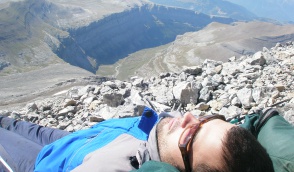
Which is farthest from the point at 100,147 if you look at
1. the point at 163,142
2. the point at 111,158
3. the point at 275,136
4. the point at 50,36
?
the point at 50,36

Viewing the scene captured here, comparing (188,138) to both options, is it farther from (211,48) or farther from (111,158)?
(211,48)

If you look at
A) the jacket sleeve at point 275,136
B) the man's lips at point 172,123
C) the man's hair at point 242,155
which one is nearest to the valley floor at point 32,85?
the man's lips at point 172,123

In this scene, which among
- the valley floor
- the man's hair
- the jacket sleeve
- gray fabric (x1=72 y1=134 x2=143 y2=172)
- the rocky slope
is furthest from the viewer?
the valley floor

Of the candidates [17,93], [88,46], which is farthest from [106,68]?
[17,93]

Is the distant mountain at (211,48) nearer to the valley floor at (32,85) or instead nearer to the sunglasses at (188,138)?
the valley floor at (32,85)

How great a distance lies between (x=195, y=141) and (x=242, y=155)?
0.60m

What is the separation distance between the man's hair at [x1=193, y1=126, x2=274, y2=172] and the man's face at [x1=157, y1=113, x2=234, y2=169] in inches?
2.9

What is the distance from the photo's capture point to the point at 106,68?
162000 mm

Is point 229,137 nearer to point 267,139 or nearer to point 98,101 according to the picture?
point 267,139

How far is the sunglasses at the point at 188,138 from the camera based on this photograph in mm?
3078

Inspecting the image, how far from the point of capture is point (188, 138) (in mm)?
3189

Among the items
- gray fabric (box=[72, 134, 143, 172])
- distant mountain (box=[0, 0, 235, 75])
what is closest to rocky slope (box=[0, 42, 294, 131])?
gray fabric (box=[72, 134, 143, 172])

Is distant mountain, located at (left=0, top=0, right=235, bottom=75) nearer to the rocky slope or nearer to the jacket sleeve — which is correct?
the rocky slope

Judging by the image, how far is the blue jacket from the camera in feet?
12.1
